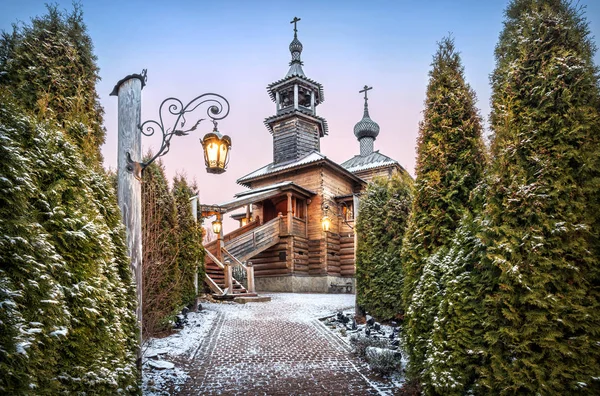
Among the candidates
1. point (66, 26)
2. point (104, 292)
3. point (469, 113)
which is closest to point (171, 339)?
point (104, 292)

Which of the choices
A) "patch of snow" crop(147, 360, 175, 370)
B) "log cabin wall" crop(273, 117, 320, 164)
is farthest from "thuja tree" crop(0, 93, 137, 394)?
"log cabin wall" crop(273, 117, 320, 164)

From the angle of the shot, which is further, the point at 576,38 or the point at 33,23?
the point at 33,23

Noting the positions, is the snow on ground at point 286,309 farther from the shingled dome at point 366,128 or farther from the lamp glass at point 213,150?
the shingled dome at point 366,128

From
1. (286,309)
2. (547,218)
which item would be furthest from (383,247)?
(547,218)

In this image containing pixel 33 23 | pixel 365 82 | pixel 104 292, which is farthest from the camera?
pixel 365 82

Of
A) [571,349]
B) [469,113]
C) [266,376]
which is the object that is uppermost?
[469,113]

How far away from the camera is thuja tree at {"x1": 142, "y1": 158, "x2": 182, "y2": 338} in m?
6.12

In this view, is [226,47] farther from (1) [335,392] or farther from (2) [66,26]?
(1) [335,392]

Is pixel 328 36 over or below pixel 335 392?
over

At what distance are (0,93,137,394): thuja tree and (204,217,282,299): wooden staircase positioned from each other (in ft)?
32.8

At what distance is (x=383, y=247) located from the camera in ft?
29.9

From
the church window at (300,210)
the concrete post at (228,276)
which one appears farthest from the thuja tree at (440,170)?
the church window at (300,210)

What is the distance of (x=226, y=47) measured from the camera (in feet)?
43.0

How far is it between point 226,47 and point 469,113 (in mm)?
10787
